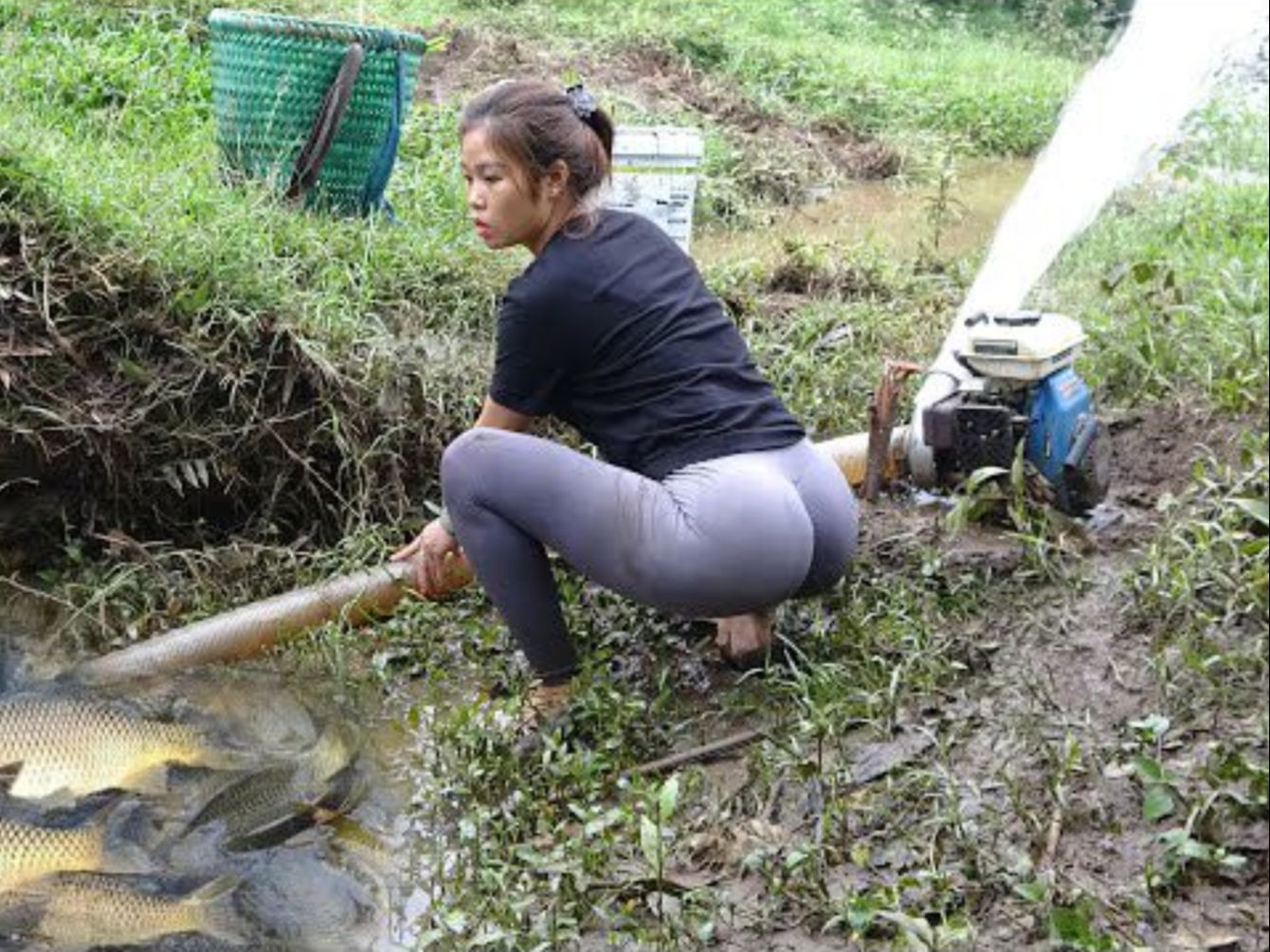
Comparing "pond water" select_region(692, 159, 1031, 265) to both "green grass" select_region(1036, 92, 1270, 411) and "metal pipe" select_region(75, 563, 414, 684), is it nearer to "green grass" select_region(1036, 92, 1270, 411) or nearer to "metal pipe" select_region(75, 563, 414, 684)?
"metal pipe" select_region(75, 563, 414, 684)

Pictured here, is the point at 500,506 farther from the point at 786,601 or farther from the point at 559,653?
the point at 786,601

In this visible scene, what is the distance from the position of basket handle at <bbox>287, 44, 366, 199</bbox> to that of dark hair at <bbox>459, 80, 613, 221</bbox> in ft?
7.96

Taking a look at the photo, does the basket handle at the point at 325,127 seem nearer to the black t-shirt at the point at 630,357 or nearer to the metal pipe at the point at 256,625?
the metal pipe at the point at 256,625

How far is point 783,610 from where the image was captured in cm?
382

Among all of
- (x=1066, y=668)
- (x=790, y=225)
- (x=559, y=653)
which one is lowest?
(x=790, y=225)

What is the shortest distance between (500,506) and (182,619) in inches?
46.8

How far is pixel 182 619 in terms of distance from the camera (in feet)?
13.7

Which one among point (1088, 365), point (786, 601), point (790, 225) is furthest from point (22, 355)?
point (790, 225)

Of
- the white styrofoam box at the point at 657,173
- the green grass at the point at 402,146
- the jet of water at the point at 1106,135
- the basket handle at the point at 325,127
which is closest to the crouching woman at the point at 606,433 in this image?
the jet of water at the point at 1106,135

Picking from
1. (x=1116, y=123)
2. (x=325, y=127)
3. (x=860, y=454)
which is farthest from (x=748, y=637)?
(x=325, y=127)

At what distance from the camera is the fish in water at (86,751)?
11.0 feet

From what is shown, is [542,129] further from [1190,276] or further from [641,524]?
[1190,276]

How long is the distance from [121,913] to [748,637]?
4.49 feet

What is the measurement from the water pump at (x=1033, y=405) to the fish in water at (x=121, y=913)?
1.81 m
